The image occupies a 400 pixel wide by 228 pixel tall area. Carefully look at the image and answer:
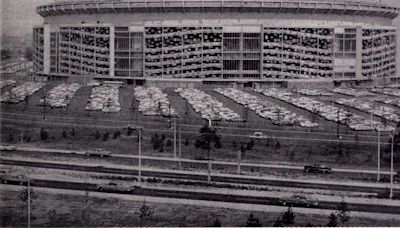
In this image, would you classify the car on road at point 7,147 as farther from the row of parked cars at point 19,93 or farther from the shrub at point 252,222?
the shrub at point 252,222

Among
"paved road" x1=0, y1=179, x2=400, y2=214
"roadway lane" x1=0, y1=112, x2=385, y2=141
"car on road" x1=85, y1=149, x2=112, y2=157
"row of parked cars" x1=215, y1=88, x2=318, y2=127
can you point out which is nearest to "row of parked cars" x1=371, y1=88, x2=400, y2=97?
"row of parked cars" x1=215, y1=88, x2=318, y2=127

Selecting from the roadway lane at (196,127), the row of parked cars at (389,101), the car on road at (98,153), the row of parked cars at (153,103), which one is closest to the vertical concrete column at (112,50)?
the row of parked cars at (153,103)

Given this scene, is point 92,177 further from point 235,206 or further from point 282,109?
point 282,109

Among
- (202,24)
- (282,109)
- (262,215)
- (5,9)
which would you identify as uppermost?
(202,24)

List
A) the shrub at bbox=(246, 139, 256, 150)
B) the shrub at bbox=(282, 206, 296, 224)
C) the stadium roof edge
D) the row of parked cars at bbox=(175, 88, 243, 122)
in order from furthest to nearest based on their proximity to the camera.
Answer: the stadium roof edge
the row of parked cars at bbox=(175, 88, 243, 122)
the shrub at bbox=(246, 139, 256, 150)
the shrub at bbox=(282, 206, 296, 224)

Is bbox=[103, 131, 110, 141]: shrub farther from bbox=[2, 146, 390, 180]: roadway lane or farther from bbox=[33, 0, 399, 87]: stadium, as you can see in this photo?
bbox=[33, 0, 399, 87]: stadium

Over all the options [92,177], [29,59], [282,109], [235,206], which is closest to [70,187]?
[92,177]
